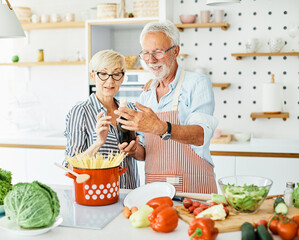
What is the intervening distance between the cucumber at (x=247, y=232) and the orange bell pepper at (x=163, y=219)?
0.25 metres

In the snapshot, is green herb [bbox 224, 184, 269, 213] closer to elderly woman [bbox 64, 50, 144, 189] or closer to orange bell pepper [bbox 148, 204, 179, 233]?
orange bell pepper [bbox 148, 204, 179, 233]

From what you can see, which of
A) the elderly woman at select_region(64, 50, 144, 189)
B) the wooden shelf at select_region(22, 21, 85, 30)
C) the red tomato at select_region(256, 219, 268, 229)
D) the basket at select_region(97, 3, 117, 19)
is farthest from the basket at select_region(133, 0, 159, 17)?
the red tomato at select_region(256, 219, 268, 229)

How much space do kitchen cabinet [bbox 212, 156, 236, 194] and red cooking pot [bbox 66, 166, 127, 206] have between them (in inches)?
78.9

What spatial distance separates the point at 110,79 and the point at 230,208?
95cm

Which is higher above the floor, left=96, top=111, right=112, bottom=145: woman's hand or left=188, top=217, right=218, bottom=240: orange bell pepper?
left=96, top=111, right=112, bottom=145: woman's hand

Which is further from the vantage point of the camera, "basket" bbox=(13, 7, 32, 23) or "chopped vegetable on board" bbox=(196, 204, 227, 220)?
"basket" bbox=(13, 7, 32, 23)

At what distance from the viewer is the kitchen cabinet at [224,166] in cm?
372

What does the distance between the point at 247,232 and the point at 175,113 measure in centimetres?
108

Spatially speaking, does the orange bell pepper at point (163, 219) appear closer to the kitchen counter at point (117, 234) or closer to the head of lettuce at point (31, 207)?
the kitchen counter at point (117, 234)

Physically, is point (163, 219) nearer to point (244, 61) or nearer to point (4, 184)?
point (4, 184)

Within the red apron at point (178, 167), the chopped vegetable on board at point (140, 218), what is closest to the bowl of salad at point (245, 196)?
the chopped vegetable on board at point (140, 218)

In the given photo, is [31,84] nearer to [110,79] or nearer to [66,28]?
[66,28]

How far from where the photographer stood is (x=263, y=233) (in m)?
1.40

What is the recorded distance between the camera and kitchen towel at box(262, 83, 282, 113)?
395 centimetres
